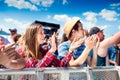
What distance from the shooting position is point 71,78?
1.80 meters

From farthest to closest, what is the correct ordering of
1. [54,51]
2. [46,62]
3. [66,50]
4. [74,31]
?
[74,31]
[66,50]
[54,51]
[46,62]

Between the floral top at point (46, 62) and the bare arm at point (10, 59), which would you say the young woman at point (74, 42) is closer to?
the floral top at point (46, 62)

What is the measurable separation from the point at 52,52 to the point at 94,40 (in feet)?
1.23

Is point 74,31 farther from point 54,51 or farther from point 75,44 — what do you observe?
point 54,51

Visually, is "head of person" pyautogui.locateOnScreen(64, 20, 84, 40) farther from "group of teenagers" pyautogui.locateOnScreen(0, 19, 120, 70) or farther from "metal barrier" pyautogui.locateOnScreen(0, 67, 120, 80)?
"metal barrier" pyautogui.locateOnScreen(0, 67, 120, 80)

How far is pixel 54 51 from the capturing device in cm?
251

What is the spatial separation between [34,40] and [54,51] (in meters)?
0.27

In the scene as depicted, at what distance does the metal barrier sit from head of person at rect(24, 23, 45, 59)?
502 mm

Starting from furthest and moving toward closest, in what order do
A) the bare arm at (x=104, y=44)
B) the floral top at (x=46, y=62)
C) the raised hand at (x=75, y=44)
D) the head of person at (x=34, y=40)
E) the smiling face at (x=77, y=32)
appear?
the smiling face at (x=77, y=32) < the bare arm at (x=104, y=44) < the raised hand at (x=75, y=44) < the head of person at (x=34, y=40) < the floral top at (x=46, y=62)

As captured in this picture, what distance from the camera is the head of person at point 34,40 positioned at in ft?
7.44

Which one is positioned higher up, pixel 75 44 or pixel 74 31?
pixel 74 31

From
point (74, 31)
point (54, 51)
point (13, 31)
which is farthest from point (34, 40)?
point (13, 31)

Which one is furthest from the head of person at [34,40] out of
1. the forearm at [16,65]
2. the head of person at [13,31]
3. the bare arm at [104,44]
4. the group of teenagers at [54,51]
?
the head of person at [13,31]

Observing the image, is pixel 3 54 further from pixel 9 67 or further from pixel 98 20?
pixel 98 20
